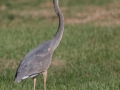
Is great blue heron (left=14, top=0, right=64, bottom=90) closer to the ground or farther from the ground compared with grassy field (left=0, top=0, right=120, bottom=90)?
farther from the ground

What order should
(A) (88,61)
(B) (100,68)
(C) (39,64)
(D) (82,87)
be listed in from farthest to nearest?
(A) (88,61) < (B) (100,68) < (D) (82,87) < (C) (39,64)

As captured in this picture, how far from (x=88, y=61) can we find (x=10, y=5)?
18.8 metres

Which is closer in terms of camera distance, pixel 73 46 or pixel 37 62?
pixel 37 62

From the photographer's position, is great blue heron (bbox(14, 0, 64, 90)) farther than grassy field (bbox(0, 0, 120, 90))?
No

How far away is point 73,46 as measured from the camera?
16.1 metres

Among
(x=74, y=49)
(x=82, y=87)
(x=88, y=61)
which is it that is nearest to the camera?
(x=82, y=87)

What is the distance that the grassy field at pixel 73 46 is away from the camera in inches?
416

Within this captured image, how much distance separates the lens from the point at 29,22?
24578 mm

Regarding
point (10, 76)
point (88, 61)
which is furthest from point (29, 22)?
point (10, 76)

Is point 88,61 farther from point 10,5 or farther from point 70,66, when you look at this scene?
point 10,5

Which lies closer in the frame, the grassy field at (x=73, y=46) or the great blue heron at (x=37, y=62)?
the great blue heron at (x=37, y=62)

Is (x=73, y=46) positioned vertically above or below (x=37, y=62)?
below

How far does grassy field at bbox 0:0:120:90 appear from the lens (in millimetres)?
10562

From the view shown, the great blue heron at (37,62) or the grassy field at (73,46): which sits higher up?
the great blue heron at (37,62)
